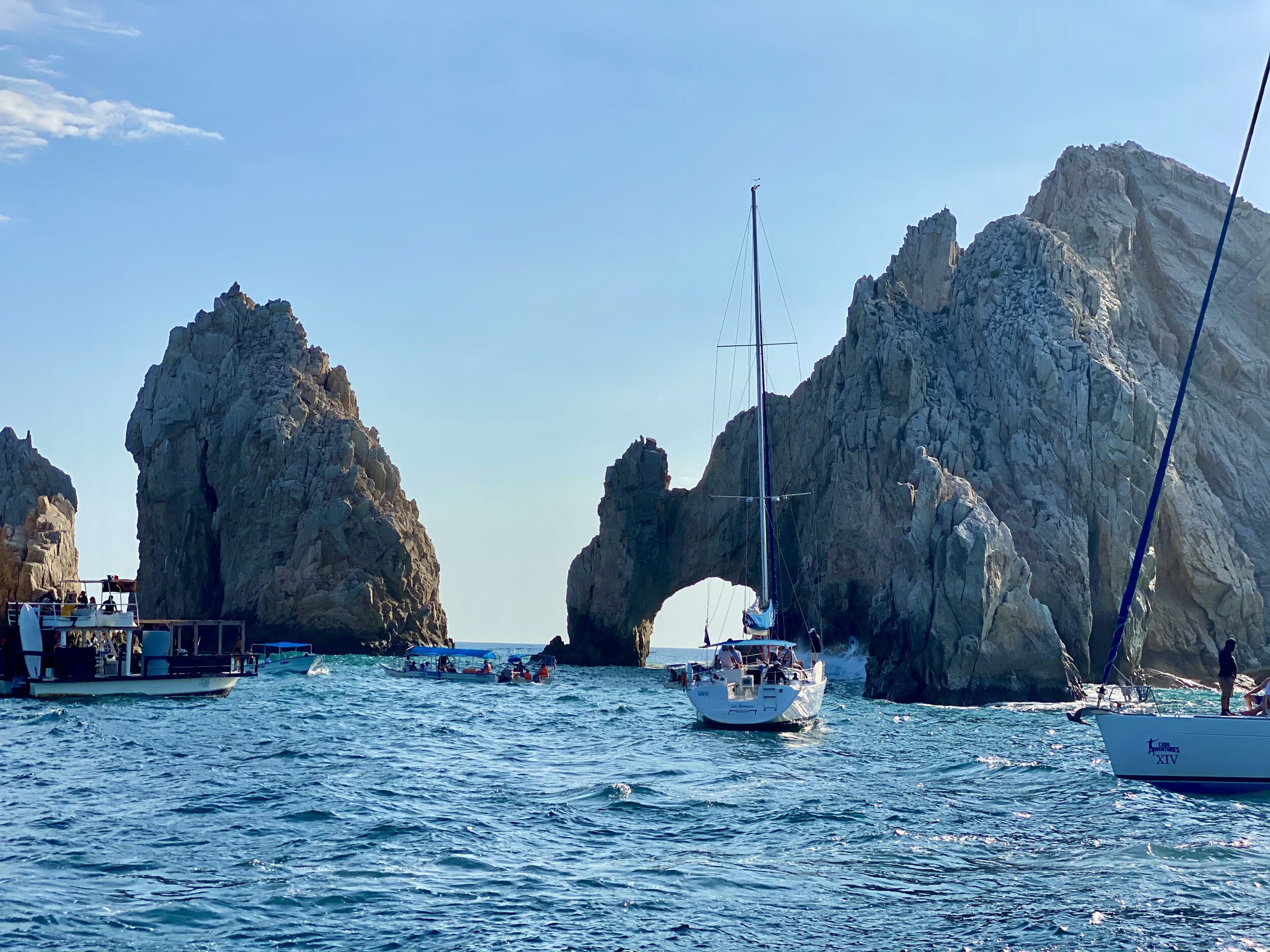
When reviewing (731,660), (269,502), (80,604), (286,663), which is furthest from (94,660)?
(269,502)

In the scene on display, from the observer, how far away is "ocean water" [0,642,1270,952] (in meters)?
14.6

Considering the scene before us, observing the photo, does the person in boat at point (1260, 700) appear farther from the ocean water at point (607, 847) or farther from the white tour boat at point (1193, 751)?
the ocean water at point (607, 847)

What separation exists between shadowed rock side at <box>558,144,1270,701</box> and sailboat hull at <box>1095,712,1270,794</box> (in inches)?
1322

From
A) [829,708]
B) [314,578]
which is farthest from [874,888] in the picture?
[314,578]

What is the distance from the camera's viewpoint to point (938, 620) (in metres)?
58.5

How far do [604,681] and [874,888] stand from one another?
60.2m

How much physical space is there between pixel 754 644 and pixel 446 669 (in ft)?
127

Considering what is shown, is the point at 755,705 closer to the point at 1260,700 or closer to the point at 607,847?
the point at 1260,700

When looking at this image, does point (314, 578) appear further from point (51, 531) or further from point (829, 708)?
point (829, 708)

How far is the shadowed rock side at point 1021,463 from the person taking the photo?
6338cm

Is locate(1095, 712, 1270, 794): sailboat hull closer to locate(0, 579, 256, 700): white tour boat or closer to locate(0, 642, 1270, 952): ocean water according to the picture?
locate(0, 642, 1270, 952): ocean water

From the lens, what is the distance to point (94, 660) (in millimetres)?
52188

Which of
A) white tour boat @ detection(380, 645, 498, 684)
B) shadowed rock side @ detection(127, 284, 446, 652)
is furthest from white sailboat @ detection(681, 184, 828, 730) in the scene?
shadowed rock side @ detection(127, 284, 446, 652)

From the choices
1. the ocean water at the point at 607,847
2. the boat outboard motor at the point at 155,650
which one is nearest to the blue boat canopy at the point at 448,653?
the boat outboard motor at the point at 155,650
